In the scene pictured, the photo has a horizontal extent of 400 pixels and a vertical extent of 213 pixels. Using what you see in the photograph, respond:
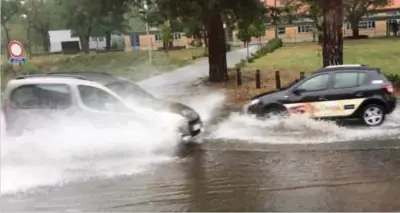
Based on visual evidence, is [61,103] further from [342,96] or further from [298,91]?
[342,96]

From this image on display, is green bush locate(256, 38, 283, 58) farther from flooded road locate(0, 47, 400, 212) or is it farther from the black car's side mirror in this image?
flooded road locate(0, 47, 400, 212)

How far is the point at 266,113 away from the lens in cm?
1364

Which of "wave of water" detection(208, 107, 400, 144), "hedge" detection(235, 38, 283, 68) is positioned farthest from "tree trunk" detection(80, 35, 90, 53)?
"wave of water" detection(208, 107, 400, 144)

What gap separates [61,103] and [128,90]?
4.88ft

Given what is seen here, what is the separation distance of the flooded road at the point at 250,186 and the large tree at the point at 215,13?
34.1 ft

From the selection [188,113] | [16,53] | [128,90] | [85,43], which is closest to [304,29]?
[85,43]

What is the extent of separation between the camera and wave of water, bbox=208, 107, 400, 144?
12.1 metres

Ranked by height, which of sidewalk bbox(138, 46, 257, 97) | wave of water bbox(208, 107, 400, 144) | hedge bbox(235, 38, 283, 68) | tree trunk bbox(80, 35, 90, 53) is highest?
tree trunk bbox(80, 35, 90, 53)

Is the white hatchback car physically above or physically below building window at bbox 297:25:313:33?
below

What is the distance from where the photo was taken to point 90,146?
1109 cm

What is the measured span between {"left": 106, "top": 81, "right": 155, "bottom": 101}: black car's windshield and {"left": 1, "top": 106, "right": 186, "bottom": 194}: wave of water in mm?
920

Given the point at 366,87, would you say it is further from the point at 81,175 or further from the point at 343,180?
the point at 81,175

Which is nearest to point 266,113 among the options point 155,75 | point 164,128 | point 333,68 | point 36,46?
point 333,68

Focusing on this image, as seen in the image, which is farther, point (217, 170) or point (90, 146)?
point (90, 146)
